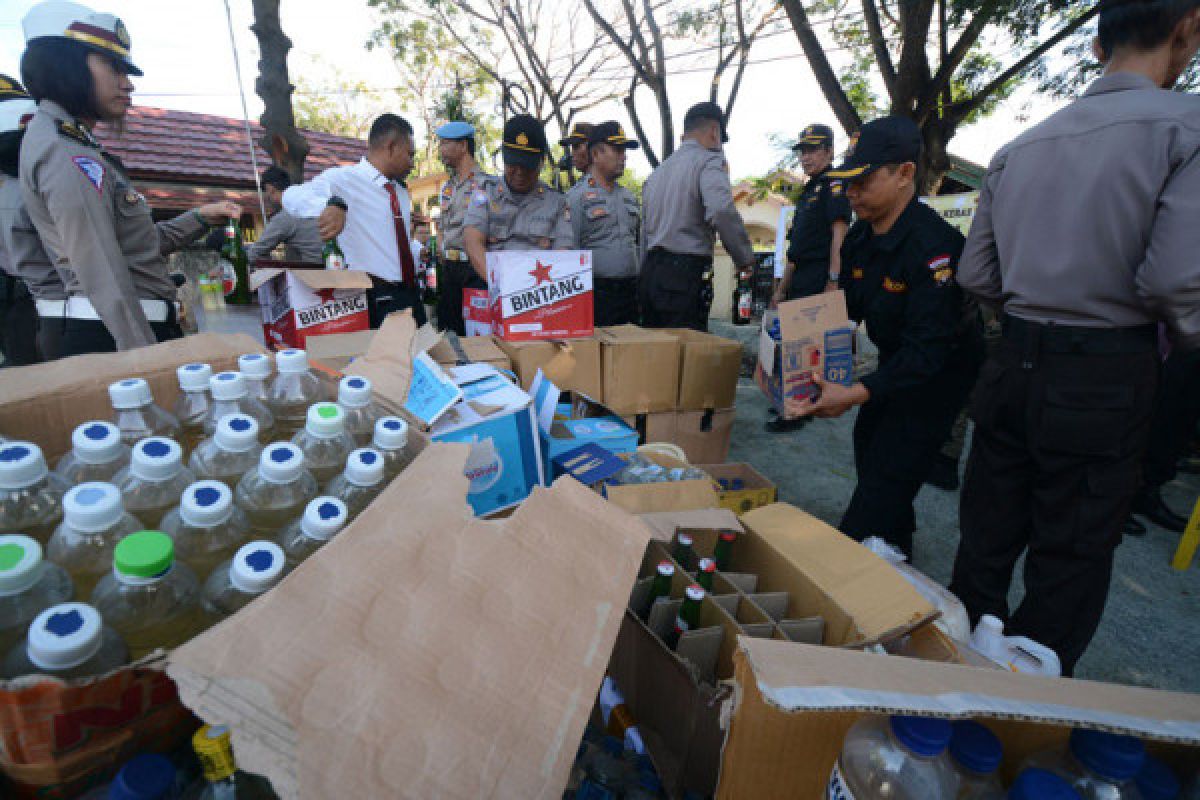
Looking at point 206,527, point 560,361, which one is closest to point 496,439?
point 206,527

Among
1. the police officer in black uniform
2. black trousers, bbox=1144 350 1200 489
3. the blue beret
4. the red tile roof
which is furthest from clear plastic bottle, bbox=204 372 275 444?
the red tile roof

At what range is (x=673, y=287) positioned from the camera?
411cm

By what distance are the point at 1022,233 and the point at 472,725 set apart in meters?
1.89

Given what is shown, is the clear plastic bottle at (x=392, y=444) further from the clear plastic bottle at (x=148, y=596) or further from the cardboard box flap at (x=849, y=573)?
the cardboard box flap at (x=849, y=573)

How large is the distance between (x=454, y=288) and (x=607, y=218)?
4.43 ft

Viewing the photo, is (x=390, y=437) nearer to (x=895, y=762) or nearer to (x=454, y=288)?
(x=895, y=762)

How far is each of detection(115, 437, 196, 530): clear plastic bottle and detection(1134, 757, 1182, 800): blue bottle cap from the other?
1.34m

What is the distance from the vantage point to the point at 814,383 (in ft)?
7.27

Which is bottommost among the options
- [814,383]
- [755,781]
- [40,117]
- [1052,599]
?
[1052,599]

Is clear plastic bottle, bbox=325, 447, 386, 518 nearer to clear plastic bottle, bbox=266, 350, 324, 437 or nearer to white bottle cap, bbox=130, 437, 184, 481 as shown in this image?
white bottle cap, bbox=130, 437, 184, 481

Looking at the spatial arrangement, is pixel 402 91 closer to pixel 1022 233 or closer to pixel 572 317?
pixel 572 317

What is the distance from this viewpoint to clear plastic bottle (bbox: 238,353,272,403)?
1197 millimetres

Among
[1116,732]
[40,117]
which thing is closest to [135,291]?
[40,117]

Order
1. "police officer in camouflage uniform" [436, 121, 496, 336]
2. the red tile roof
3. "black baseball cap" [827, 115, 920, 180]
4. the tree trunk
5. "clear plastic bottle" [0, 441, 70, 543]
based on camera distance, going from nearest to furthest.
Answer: "clear plastic bottle" [0, 441, 70, 543] < "black baseball cap" [827, 115, 920, 180] < "police officer in camouflage uniform" [436, 121, 496, 336] < the tree trunk < the red tile roof
